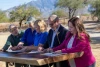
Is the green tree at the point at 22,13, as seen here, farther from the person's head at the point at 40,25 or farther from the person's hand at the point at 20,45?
the person's head at the point at 40,25

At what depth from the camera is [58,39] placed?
510 centimetres

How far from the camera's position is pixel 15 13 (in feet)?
199

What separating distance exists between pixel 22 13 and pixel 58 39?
182 feet

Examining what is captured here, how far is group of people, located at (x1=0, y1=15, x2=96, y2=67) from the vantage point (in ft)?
13.8

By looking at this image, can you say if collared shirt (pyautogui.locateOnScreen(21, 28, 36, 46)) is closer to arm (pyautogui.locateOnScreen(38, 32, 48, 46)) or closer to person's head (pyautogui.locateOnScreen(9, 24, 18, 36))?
person's head (pyautogui.locateOnScreen(9, 24, 18, 36))

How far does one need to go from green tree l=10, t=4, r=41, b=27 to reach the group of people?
2068 inches

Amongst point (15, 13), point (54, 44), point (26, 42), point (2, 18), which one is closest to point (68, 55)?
point (54, 44)

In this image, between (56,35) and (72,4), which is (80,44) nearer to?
(56,35)

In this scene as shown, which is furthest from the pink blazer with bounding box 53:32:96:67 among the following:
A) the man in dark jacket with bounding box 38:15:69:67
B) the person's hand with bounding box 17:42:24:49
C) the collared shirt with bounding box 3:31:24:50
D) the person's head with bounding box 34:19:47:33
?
the collared shirt with bounding box 3:31:24:50

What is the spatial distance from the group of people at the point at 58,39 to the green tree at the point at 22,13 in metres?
52.5

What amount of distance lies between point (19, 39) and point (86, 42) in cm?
241

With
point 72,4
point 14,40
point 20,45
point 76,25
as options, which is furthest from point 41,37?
point 72,4

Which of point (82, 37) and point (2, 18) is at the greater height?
point (82, 37)

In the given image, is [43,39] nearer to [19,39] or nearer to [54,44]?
[54,44]
